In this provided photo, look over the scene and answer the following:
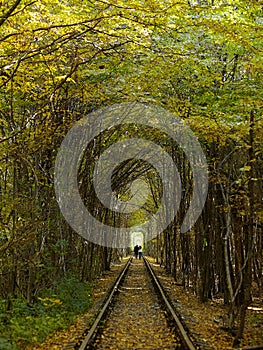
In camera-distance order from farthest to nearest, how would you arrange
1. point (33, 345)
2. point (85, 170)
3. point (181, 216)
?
point (181, 216) < point (85, 170) < point (33, 345)

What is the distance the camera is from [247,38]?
955 cm

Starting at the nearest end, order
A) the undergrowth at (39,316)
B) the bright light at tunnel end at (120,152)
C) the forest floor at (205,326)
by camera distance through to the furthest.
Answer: the undergrowth at (39,316)
the forest floor at (205,326)
the bright light at tunnel end at (120,152)

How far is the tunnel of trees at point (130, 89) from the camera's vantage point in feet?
27.1

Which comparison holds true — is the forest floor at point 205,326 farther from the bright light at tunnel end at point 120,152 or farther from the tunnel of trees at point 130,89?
the bright light at tunnel end at point 120,152

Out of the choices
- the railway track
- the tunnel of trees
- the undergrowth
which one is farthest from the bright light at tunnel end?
the railway track

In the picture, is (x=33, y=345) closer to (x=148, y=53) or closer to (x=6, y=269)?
(x=6, y=269)

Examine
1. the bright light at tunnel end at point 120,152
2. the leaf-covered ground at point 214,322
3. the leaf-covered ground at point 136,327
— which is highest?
the bright light at tunnel end at point 120,152

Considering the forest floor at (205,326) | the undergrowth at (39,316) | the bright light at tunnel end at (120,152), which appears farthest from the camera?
the bright light at tunnel end at (120,152)

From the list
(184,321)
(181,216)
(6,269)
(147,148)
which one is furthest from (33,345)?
(147,148)

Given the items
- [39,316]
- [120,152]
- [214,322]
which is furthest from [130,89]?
[120,152]

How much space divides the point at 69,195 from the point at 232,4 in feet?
28.8

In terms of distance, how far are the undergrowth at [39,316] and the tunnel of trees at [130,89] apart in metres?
0.45

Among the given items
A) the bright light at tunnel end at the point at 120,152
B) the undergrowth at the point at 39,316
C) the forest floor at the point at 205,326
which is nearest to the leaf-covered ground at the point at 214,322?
the forest floor at the point at 205,326

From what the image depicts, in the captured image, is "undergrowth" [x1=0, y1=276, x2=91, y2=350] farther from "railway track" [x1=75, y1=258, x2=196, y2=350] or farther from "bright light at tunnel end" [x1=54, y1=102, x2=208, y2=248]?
"bright light at tunnel end" [x1=54, y1=102, x2=208, y2=248]
